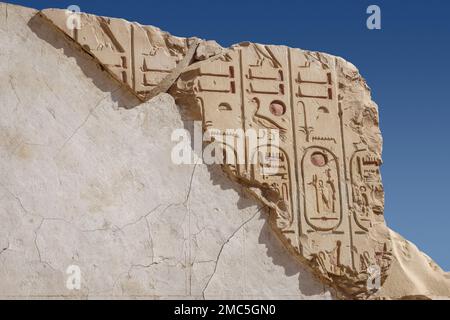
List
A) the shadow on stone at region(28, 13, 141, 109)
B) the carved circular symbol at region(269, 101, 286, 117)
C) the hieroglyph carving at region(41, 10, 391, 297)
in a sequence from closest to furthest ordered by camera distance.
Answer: the shadow on stone at region(28, 13, 141, 109)
the hieroglyph carving at region(41, 10, 391, 297)
the carved circular symbol at region(269, 101, 286, 117)

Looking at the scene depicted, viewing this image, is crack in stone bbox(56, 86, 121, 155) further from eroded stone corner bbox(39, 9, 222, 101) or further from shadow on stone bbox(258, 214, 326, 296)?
shadow on stone bbox(258, 214, 326, 296)

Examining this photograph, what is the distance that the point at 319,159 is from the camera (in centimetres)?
538

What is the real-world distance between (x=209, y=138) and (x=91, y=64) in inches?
34.5

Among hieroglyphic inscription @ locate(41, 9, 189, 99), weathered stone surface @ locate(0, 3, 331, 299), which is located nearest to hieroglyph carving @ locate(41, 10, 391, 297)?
hieroglyphic inscription @ locate(41, 9, 189, 99)

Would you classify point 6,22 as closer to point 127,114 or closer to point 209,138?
point 127,114

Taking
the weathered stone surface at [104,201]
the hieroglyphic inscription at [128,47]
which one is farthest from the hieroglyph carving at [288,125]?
the weathered stone surface at [104,201]

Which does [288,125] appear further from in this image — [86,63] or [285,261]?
[86,63]

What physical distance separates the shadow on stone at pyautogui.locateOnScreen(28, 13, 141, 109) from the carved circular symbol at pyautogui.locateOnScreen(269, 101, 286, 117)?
2.89ft

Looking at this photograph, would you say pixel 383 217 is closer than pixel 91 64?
No

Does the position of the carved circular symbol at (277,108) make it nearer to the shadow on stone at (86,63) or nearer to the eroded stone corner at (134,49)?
the eroded stone corner at (134,49)

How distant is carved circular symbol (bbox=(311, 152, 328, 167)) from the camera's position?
536 centimetres

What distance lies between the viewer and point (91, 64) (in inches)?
201
